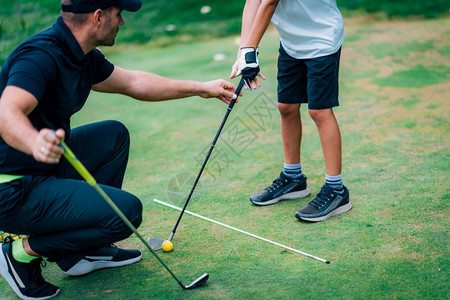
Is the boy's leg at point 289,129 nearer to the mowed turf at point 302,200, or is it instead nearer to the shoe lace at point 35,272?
the mowed turf at point 302,200

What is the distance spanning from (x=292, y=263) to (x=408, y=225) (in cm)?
70

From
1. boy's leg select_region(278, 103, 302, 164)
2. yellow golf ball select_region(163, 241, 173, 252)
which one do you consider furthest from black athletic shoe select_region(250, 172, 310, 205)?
yellow golf ball select_region(163, 241, 173, 252)

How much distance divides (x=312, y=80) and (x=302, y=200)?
2.51 ft

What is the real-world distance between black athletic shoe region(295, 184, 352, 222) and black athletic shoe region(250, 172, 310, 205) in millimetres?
255

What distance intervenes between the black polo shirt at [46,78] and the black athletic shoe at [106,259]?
52 cm

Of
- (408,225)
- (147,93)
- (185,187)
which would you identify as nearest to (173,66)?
(185,187)

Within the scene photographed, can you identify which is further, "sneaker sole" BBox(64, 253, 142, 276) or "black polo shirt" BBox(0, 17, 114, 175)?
"sneaker sole" BBox(64, 253, 142, 276)

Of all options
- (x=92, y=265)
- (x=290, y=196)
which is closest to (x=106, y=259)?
(x=92, y=265)

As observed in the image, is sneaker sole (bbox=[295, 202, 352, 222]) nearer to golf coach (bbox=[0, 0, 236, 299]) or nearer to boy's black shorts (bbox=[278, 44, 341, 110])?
boy's black shorts (bbox=[278, 44, 341, 110])

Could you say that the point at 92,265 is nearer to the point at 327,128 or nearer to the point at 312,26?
the point at 327,128

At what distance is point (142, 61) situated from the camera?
8.02 m

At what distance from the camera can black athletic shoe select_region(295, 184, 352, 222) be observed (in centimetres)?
304

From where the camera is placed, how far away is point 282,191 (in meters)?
3.39

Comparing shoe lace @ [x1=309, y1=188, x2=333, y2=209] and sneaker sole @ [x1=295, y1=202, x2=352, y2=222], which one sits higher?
shoe lace @ [x1=309, y1=188, x2=333, y2=209]
